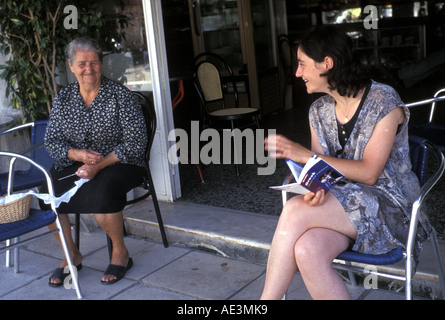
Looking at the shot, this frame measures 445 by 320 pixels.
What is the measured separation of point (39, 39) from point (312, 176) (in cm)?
262

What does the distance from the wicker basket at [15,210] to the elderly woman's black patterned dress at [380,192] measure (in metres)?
1.50

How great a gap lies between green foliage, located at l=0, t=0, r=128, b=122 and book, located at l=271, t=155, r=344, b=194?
2.27 metres

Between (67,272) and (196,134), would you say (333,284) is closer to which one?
(67,272)

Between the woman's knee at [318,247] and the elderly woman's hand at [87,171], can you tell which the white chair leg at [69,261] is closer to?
the elderly woman's hand at [87,171]

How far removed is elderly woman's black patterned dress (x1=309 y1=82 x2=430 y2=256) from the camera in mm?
2141

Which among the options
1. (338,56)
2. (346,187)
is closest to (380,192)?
(346,187)

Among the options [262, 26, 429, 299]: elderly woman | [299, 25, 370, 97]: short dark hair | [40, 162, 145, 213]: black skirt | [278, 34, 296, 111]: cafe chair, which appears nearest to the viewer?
[262, 26, 429, 299]: elderly woman

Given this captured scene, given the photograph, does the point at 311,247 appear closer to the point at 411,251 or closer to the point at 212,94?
the point at 411,251

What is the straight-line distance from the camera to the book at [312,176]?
6.58 feet

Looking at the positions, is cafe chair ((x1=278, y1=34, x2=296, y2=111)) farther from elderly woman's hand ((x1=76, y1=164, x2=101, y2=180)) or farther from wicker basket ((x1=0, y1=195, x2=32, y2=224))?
wicker basket ((x1=0, y1=195, x2=32, y2=224))

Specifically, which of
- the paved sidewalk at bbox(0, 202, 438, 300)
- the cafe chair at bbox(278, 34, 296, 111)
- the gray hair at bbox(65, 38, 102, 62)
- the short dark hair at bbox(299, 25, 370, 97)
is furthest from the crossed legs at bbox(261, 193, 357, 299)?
the cafe chair at bbox(278, 34, 296, 111)

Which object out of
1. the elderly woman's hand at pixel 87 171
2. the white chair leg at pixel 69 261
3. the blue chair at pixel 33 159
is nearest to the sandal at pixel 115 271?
the white chair leg at pixel 69 261

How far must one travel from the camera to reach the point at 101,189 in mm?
2953

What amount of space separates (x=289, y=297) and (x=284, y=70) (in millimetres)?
4748
